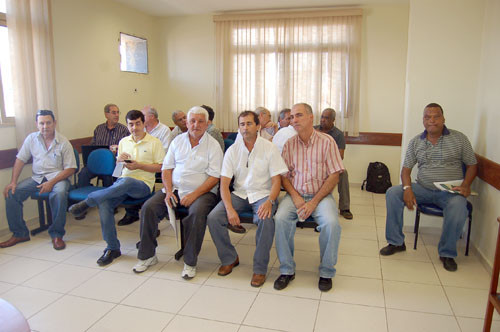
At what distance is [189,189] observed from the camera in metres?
3.13

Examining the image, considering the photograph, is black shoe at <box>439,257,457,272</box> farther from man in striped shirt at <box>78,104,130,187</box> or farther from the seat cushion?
man in striped shirt at <box>78,104,130,187</box>

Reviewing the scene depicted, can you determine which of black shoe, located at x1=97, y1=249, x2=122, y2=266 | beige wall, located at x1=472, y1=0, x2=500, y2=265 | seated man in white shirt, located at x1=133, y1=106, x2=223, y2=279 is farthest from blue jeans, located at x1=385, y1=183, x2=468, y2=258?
black shoe, located at x1=97, y1=249, x2=122, y2=266

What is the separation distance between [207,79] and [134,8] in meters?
1.62

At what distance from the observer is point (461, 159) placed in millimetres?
3266

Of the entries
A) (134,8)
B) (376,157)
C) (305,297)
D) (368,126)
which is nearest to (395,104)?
(368,126)

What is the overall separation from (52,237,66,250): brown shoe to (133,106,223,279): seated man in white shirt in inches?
38.6

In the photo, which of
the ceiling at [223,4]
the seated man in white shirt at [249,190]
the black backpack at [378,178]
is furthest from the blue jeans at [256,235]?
the ceiling at [223,4]

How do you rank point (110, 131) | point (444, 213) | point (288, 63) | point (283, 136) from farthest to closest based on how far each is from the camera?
1. point (288, 63)
2. point (110, 131)
3. point (283, 136)
4. point (444, 213)

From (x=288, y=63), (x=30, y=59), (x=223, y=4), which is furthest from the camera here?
(x=288, y=63)

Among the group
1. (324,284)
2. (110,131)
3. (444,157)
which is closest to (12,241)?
(110,131)

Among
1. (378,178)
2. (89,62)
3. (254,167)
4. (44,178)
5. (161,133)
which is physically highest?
(89,62)

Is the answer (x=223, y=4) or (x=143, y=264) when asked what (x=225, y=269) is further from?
(x=223, y=4)

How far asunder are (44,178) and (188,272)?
6.45ft

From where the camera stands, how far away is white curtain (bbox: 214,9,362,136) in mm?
5648
